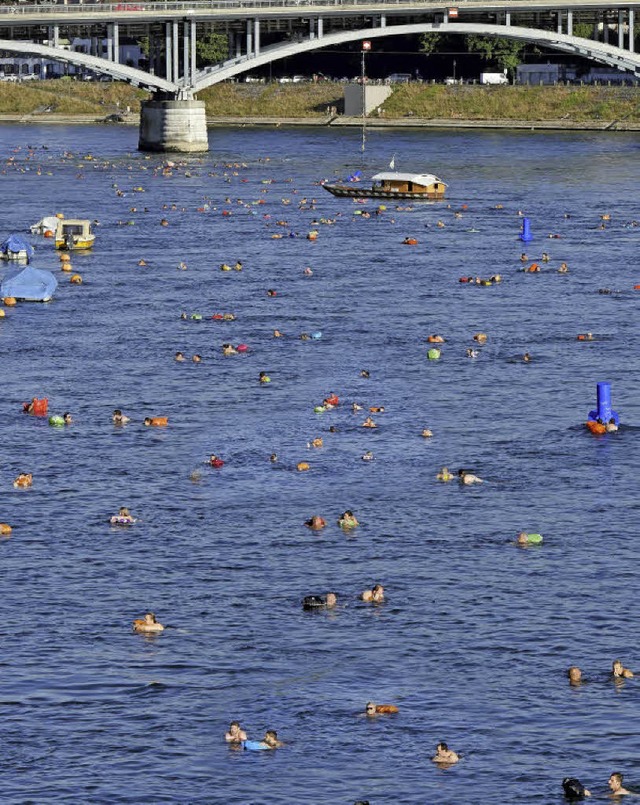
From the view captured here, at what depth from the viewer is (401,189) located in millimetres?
173125

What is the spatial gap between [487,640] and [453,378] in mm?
35326

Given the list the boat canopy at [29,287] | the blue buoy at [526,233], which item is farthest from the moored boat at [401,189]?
the boat canopy at [29,287]

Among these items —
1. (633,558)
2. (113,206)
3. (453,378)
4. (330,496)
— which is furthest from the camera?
(113,206)

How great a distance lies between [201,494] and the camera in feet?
231

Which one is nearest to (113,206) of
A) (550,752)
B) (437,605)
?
(437,605)

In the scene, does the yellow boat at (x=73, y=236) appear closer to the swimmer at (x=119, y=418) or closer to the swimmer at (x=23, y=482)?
the swimmer at (x=119, y=418)

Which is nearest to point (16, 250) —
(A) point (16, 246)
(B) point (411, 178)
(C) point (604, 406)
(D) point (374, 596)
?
(A) point (16, 246)

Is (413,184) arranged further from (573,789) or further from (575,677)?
(573,789)

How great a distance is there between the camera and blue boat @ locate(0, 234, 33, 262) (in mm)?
131125

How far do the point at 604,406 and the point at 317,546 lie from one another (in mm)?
19231

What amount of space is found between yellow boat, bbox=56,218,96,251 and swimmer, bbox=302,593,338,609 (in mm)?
80974

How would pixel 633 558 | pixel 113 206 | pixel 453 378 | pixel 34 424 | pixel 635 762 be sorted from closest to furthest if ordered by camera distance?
pixel 635 762 < pixel 633 558 < pixel 34 424 < pixel 453 378 < pixel 113 206

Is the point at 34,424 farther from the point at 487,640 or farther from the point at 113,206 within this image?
the point at 113,206

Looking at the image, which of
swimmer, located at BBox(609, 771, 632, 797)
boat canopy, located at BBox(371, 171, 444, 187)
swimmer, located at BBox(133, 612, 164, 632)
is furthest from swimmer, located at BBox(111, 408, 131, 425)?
boat canopy, located at BBox(371, 171, 444, 187)
